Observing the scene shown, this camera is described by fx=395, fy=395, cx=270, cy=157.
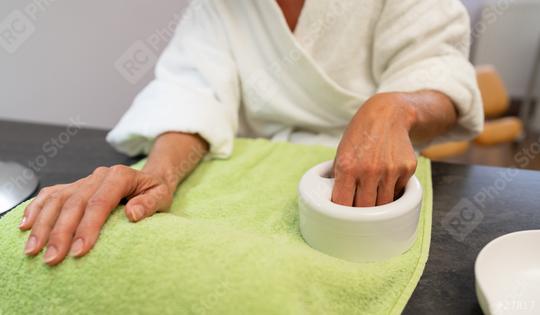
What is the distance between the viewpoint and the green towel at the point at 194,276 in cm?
35

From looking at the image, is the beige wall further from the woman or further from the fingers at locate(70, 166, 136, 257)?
the fingers at locate(70, 166, 136, 257)

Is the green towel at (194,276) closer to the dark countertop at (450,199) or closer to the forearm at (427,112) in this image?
the dark countertop at (450,199)

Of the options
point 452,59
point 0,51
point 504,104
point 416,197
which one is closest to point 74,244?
point 416,197

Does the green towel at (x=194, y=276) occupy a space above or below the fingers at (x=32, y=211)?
below

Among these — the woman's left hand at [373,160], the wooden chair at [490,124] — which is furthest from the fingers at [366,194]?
the wooden chair at [490,124]

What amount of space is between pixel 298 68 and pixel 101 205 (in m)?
0.43

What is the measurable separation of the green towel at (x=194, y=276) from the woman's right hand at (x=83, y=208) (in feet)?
0.04

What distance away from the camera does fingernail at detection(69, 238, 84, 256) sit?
395 millimetres

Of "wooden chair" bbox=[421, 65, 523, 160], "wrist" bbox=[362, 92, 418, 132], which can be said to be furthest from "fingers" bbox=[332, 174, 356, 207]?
"wooden chair" bbox=[421, 65, 523, 160]

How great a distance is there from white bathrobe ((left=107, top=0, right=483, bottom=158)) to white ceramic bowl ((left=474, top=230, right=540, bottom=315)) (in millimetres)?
282

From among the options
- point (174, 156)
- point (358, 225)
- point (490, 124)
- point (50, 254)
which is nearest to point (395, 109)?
point (358, 225)

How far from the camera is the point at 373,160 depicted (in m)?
0.47

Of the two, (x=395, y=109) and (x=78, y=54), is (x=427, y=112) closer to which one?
(x=395, y=109)

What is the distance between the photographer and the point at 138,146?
0.73 meters
